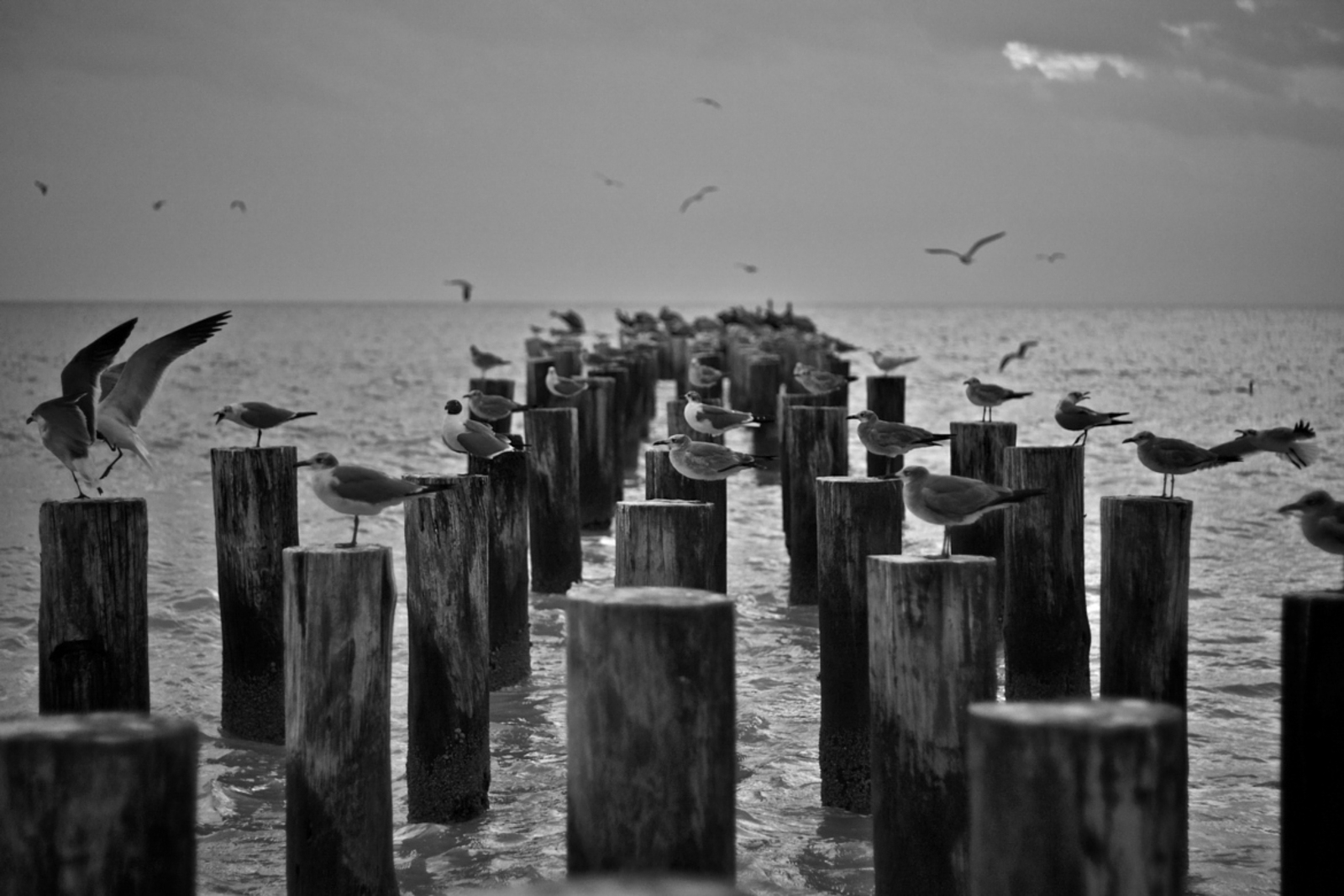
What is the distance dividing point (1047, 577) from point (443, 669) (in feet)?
11.1

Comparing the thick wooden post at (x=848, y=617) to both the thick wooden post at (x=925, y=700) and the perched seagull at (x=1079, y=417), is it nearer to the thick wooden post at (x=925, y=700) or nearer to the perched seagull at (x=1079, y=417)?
the thick wooden post at (x=925, y=700)

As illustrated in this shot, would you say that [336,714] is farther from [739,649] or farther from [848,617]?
[739,649]

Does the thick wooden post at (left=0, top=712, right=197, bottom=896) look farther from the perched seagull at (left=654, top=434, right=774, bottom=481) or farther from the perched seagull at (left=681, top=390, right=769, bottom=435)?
the perched seagull at (left=681, top=390, right=769, bottom=435)

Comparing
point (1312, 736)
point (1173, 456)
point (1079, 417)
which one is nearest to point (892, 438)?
point (1079, 417)

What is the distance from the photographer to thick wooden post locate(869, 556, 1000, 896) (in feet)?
15.6

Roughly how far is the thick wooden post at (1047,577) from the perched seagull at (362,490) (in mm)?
3290

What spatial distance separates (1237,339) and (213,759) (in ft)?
285

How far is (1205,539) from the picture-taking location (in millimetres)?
14188

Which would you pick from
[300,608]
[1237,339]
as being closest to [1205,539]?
[300,608]

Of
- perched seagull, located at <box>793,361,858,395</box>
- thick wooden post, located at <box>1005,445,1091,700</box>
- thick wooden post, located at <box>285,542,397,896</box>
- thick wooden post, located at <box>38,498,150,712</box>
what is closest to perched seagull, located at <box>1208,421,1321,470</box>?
thick wooden post, located at <box>1005,445,1091,700</box>

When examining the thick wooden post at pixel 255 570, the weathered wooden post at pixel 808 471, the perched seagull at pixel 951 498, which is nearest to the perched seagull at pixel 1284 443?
the perched seagull at pixel 951 498

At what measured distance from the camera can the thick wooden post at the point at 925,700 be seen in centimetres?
477

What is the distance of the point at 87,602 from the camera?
555 cm

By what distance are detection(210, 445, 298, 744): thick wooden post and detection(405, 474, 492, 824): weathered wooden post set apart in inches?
43.9
